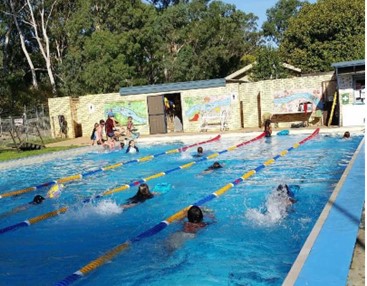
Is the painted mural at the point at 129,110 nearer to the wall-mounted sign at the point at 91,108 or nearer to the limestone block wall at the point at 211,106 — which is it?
the wall-mounted sign at the point at 91,108

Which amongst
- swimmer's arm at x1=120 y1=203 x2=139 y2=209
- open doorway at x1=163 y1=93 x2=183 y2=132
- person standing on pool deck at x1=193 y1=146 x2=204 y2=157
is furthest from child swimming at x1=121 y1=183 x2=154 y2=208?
open doorway at x1=163 y1=93 x2=183 y2=132

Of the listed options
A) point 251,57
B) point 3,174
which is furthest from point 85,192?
point 251,57

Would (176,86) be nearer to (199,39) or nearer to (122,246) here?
(199,39)

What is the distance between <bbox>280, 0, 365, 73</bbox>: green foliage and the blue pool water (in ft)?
71.0

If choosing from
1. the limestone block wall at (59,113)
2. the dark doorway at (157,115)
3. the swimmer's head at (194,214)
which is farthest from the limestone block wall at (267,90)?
the swimmer's head at (194,214)

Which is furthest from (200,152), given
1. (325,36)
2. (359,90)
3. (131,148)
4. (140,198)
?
(325,36)

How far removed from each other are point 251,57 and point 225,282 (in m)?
37.7

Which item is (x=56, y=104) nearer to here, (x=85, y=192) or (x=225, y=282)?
(x=85, y=192)

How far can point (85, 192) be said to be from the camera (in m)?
11.6

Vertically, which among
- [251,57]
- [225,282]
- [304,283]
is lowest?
[225,282]

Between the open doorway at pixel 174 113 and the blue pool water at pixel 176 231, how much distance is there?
1351cm

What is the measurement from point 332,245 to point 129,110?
2267cm

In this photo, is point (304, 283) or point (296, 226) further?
point (296, 226)

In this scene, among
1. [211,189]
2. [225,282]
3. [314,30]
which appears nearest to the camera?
[225,282]
